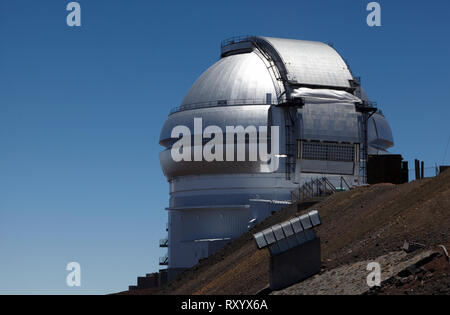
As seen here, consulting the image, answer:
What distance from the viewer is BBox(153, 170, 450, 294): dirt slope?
3000cm

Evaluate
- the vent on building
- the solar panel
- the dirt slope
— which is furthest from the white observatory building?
the solar panel

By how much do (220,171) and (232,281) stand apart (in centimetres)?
2065

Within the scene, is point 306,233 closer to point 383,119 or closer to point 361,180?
point 361,180

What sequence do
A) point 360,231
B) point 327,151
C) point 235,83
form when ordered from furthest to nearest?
1. point 235,83
2. point 327,151
3. point 360,231

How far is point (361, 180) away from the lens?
192 feet

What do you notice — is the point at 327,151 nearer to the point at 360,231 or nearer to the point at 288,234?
the point at 360,231

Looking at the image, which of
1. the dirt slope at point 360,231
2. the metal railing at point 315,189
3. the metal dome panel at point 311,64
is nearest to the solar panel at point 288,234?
the dirt slope at point 360,231

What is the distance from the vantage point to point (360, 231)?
112 feet

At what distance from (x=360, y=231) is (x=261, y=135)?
21775 mm

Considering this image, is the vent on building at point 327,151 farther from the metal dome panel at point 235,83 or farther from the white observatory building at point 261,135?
the metal dome panel at point 235,83

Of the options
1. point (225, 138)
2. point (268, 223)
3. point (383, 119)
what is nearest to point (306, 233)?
point (268, 223)

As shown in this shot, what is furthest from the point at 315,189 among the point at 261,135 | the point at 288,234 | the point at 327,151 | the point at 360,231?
the point at 288,234

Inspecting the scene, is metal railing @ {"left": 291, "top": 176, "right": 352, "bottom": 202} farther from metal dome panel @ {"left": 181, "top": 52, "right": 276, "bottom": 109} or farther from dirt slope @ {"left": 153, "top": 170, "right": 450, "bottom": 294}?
dirt slope @ {"left": 153, "top": 170, "right": 450, "bottom": 294}

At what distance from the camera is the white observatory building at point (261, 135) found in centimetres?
5562
